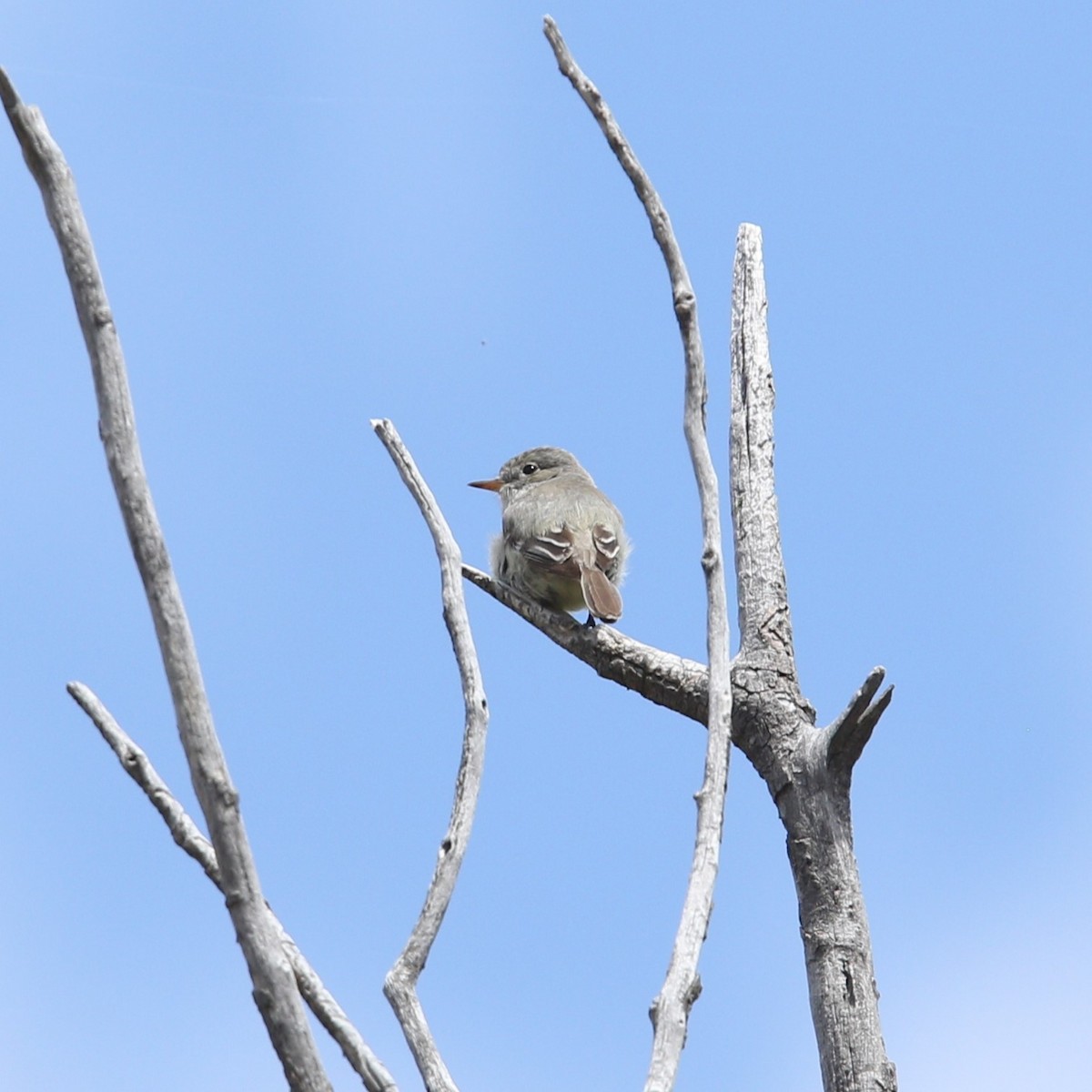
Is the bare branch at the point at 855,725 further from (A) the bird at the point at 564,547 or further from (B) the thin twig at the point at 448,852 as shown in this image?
(A) the bird at the point at 564,547

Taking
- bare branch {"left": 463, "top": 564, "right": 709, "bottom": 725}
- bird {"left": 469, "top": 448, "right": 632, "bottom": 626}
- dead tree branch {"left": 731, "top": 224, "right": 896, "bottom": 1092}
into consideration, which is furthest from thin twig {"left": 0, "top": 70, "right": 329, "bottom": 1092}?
bird {"left": 469, "top": 448, "right": 632, "bottom": 626}

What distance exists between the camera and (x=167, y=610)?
207 centimetres

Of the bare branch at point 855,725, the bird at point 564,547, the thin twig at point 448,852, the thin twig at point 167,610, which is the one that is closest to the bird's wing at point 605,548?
the bird at point 564,547

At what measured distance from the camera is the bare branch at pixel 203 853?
2604 mm

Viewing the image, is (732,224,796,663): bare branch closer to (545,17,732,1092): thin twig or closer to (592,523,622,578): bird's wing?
(592,523,622,578): bird's wing

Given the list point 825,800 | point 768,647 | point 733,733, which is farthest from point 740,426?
point 825,800

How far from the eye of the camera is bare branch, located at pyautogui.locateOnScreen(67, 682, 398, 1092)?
2.60 m

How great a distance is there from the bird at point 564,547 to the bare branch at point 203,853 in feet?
11.9

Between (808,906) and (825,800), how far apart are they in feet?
1.12

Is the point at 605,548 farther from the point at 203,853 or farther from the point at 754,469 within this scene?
the point at 203,853

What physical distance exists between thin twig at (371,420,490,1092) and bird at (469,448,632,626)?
9.19 feet

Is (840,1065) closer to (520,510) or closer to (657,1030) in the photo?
(657,1030)

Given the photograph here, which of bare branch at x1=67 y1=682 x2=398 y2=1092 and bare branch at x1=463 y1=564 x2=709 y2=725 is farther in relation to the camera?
bare branch at x1=463 y1=564 x2=709 y2=725

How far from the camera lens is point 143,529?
2.07 m
